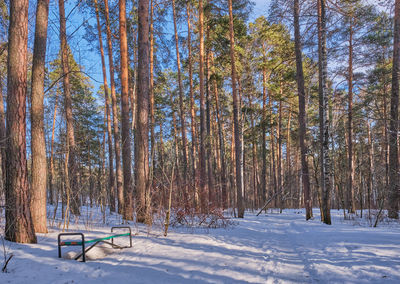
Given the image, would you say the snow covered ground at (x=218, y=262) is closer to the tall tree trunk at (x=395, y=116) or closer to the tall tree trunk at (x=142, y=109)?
the tall tree trunk at (x=142, y=109)

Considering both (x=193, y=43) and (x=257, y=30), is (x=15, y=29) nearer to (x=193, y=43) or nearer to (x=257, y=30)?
(x=193, y=43)

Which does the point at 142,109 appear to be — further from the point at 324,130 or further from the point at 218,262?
the point at 324,130

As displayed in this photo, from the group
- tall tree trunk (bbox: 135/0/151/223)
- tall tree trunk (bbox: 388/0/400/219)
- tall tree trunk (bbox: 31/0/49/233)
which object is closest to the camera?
tall tree trunk (bbox: 31/0/49/233)

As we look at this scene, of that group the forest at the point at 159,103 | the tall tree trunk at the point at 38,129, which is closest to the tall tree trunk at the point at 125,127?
the forest at the point at 159,103

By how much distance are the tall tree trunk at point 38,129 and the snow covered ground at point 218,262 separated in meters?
0.61

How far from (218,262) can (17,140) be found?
4.50 meters

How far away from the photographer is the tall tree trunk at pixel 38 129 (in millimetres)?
5656

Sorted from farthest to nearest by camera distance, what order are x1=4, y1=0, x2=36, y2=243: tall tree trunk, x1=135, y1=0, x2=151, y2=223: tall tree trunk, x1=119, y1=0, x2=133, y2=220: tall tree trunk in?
x1=119, y1=0, x2=133, y2=220: tall tree trunk < x1=135, y1=0, x2=151, y2=223: tall tree trunk < x1=4, y1=0, x2=36, y2=243: tall tree trunk

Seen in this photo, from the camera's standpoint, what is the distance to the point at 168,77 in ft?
79.0

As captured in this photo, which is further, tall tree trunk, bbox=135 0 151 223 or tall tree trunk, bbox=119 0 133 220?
tall tree trunk, bbox=119 0 133 220

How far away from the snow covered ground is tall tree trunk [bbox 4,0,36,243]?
359 mm

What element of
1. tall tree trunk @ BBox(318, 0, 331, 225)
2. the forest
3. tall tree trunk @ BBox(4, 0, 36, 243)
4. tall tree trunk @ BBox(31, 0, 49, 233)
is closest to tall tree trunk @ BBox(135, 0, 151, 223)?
the forest

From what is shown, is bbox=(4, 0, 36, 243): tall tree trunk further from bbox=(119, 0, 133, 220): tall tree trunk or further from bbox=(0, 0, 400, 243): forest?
bbox=(119, 0, 133, 220): tall tree trunk

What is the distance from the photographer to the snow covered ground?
348 cm
